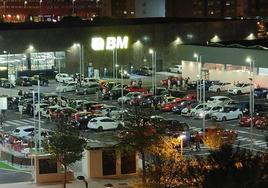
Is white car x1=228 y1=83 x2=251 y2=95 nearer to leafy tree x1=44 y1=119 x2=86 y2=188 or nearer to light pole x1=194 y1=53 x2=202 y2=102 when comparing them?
light pole x1=194 y1=53 x2=202 y2=102

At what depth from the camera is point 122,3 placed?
281 ft

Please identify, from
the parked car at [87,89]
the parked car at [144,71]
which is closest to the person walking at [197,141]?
the parked car at [87,89]

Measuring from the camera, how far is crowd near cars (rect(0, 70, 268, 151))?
25156 mm

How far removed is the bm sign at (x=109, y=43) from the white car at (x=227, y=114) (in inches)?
506

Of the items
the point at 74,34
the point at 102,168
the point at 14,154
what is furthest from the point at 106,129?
the point at 74,34

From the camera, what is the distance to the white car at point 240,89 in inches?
1341

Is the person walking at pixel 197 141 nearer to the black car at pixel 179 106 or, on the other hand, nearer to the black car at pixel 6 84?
the black car at pixel 179 106

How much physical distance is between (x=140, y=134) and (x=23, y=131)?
29.8 ft

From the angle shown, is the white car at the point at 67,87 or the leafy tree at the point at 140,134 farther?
the white car at the point at 67,87

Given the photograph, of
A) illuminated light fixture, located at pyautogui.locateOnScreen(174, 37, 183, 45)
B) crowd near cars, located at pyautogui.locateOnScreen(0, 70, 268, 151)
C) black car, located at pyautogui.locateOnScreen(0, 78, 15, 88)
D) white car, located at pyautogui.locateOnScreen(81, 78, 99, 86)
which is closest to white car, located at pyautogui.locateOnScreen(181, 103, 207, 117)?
crowd near cars, located at pyautogui.locateOnScreen(0, 70, 268, 151)

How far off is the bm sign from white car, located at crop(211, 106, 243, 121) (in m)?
12.9

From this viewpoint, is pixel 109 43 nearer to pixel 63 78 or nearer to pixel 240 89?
pixel 63 78

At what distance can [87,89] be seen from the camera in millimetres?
34094

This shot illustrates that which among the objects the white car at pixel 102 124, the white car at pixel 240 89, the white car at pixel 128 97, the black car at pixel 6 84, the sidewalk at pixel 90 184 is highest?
the black car at pixel 6 84
